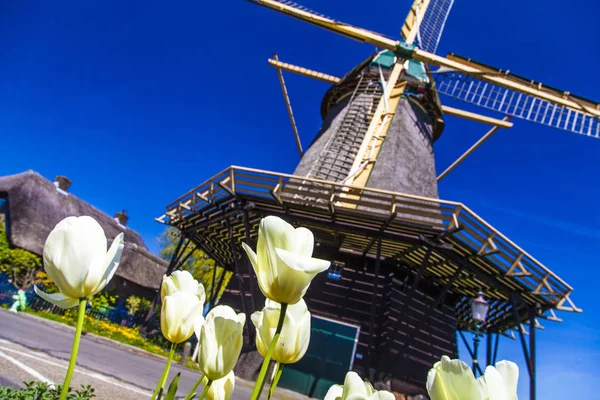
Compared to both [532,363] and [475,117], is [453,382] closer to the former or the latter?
[532,363]

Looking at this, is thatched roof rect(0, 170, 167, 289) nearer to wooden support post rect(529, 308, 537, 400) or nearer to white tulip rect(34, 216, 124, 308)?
wooden support post rect(529, 308, 537, 400)

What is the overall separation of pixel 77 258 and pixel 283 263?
0.36 m

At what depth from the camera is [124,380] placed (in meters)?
4.59

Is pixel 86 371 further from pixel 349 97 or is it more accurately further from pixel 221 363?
pixel 349 97

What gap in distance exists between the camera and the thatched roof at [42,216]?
1622cm

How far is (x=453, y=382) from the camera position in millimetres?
552

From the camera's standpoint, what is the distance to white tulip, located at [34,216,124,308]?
26.4 inches

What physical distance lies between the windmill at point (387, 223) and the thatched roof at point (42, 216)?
23.8 feet

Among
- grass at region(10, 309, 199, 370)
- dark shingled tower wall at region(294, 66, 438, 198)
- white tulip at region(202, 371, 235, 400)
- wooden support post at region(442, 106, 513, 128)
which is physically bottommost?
grass at region(10, 309, 199, 370)

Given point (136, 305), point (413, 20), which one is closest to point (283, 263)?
point (413, 20)

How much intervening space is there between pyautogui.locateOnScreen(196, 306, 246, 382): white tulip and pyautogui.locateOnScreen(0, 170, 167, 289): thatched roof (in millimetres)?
18439

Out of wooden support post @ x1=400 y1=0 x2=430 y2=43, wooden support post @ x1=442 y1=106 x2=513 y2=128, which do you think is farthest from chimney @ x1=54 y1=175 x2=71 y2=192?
wooden support post @ x1=442 y1=106 x2=513 y2=128

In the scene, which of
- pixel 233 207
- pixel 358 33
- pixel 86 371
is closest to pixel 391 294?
pixel 233 207

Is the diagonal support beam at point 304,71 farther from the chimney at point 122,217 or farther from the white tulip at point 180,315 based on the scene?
the chimney at point 122,217
